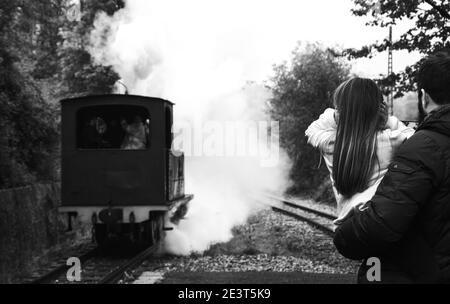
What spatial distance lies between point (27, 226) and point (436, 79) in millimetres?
8218

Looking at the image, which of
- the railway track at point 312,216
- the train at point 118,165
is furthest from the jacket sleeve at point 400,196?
the railway track at point 312,216

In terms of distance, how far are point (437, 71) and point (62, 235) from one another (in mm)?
10193

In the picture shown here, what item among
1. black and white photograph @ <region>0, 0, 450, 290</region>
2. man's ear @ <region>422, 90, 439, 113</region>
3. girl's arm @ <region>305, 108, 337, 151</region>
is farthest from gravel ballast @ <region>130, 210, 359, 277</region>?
→ man's ear @ <region>422, 90, 439, 113</region>

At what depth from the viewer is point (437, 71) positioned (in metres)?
2.14

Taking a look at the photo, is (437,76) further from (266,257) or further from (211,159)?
(211,159)

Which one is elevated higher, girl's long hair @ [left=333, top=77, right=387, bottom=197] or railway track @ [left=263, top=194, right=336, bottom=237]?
girl's long hair @ [left=333, top=77, right=387, bottom=197]

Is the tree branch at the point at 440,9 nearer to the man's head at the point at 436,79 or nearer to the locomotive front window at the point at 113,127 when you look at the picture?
the locomotive front window at the point at 113,127

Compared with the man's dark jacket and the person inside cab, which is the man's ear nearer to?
the man's dark jacket

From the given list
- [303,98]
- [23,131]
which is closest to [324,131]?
[23,131]

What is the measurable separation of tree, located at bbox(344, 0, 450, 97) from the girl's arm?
6658mm

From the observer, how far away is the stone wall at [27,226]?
8.10 m

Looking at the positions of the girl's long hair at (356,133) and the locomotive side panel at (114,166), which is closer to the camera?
the girl's long hair at (356,133)

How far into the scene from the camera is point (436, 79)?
2150 mm

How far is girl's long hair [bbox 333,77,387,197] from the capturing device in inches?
89.8
